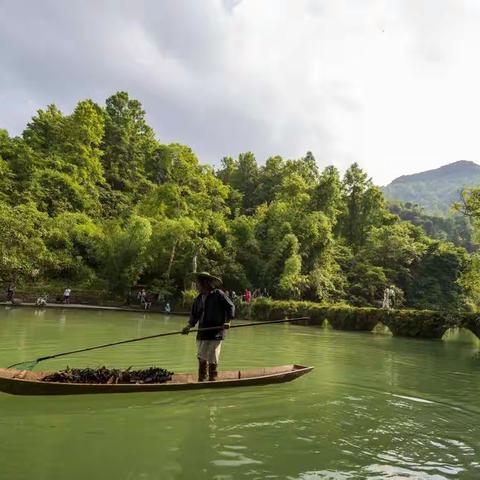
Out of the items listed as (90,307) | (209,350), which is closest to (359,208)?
(90,307)

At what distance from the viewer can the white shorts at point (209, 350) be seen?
8.56 m

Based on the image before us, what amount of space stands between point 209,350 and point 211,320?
1.85 feet

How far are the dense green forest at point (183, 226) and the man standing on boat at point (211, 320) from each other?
1770 cm

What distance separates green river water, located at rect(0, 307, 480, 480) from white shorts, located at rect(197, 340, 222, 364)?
60 centimetres

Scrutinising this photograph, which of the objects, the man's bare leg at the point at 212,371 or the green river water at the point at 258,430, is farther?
the man's bare leg at the point at 212,371

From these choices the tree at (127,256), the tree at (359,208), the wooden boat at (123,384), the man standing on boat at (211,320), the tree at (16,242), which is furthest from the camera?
the tree at (359,208)

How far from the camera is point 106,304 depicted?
33.0m

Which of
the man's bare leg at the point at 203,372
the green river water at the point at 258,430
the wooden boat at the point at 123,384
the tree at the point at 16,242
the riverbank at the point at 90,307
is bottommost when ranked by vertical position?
the green river water at the point at 258,430

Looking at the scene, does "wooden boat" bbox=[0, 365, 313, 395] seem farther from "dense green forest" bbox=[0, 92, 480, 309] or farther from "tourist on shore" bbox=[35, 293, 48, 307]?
"tourist on shore" bbox=[35, 293, 48, 307]

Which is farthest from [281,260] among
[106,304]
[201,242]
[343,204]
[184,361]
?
[184,361]

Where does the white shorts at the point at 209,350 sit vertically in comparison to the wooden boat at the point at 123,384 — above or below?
above

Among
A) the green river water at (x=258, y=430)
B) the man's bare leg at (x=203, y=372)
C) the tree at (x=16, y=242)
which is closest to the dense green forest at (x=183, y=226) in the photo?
the tree at (x=16, y=242)

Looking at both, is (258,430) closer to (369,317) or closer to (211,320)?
(211,320)

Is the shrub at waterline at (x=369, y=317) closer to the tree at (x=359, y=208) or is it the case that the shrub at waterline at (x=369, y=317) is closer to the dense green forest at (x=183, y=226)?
the dense green forest at (x=183, y=226)
